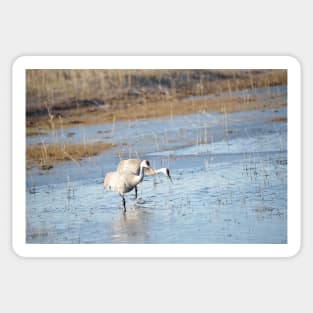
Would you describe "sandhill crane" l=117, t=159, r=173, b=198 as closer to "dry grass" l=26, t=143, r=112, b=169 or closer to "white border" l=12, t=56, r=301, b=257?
"dry grass" l=26, t=143, r=112, b=169

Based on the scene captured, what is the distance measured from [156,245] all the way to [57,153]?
74 centimetres

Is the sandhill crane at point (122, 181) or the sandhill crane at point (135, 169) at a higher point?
the sandhill crane at point (135, 169)

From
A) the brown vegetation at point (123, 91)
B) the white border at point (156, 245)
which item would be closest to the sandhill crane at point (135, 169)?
the brown vegetation at point (123, 91)

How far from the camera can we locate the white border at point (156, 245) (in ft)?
16.6

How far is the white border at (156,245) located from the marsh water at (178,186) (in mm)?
38

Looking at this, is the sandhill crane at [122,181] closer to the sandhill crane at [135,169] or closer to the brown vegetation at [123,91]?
the sandhill crane at [135,169]

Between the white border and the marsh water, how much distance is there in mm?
38
